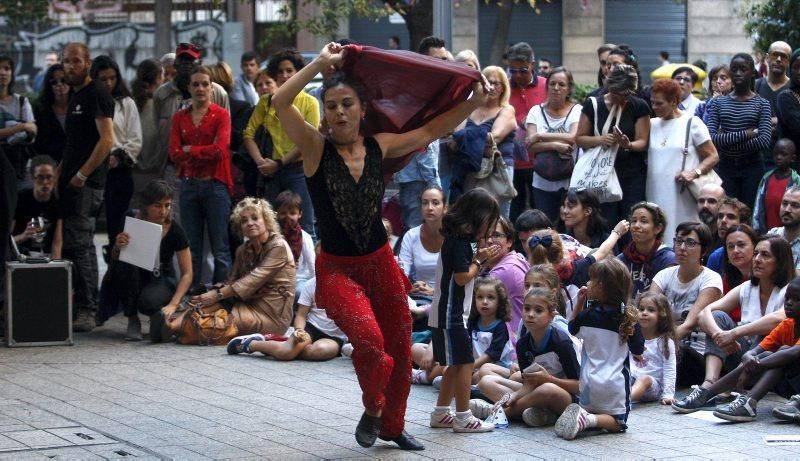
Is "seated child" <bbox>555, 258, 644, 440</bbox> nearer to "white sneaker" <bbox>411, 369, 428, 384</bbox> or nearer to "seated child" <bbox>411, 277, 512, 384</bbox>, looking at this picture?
"seated child" <bbox>411, 277, 512, 384</bbox>

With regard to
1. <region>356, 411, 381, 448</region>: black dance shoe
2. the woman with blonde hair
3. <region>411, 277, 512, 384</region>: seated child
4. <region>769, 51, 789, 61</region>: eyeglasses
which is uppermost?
<region>769, 51, 789, 61</region>: eyeglasses

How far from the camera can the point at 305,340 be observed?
10164mm

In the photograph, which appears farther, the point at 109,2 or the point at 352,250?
the point at 109,2

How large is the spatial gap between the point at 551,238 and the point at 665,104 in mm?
A: 2068

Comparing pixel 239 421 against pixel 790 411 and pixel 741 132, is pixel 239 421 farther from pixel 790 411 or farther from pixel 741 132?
pixel 741 132

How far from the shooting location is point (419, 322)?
33.2ft

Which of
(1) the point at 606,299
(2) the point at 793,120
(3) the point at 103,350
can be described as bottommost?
(3) the point at 103,350

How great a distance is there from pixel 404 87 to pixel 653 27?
26.2m

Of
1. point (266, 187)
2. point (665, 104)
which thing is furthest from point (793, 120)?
point (266, 187)

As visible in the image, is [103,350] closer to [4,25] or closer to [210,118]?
[210,118]

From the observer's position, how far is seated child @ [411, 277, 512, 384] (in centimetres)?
885

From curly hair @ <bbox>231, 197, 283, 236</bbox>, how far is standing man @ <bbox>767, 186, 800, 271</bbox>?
374cm

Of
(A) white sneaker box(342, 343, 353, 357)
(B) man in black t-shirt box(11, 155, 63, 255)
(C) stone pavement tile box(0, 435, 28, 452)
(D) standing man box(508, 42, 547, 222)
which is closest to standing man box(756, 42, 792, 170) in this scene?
(D) standing man box(508, 42, 547, 222)

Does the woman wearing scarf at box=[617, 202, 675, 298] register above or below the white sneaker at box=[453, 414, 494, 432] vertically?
above
